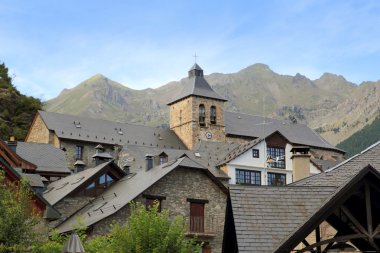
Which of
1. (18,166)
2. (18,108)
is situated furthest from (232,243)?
(18,108)

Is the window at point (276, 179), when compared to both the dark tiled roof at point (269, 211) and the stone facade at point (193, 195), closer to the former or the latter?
the stone facade at point (193, 195)

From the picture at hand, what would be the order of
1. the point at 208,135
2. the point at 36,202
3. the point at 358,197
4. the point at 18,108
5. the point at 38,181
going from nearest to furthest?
the point at 358,197, the point at 36,202, the point at 38,181, the point at 18,108, the point at 208,135

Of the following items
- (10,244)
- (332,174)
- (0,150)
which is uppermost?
(0,150)

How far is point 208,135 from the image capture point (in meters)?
84.3

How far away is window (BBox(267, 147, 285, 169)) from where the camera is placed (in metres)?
57.7

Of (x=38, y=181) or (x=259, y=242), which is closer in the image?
(x=259, y=242)

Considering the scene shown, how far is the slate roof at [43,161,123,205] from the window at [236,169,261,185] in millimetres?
17445

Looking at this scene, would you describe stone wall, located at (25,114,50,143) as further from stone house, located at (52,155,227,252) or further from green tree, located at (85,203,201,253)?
green tree, located at (85,203,201,253)

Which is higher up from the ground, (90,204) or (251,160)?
(251,160)

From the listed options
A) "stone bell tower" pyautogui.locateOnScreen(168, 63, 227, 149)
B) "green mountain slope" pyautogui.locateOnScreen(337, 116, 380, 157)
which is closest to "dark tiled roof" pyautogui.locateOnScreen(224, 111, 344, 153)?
"stone bell tower" pyautogui.locateOnScreen(168, 63, 227, 149)

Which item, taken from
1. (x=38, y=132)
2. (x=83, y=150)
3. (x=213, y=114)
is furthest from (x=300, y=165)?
(x=213, y=114)

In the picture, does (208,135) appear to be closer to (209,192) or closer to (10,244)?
(209,192)

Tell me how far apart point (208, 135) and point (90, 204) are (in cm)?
4680

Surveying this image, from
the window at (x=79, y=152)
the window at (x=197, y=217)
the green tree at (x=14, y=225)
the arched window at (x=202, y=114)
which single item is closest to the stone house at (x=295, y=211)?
the green tree at (x=14, y=225)
